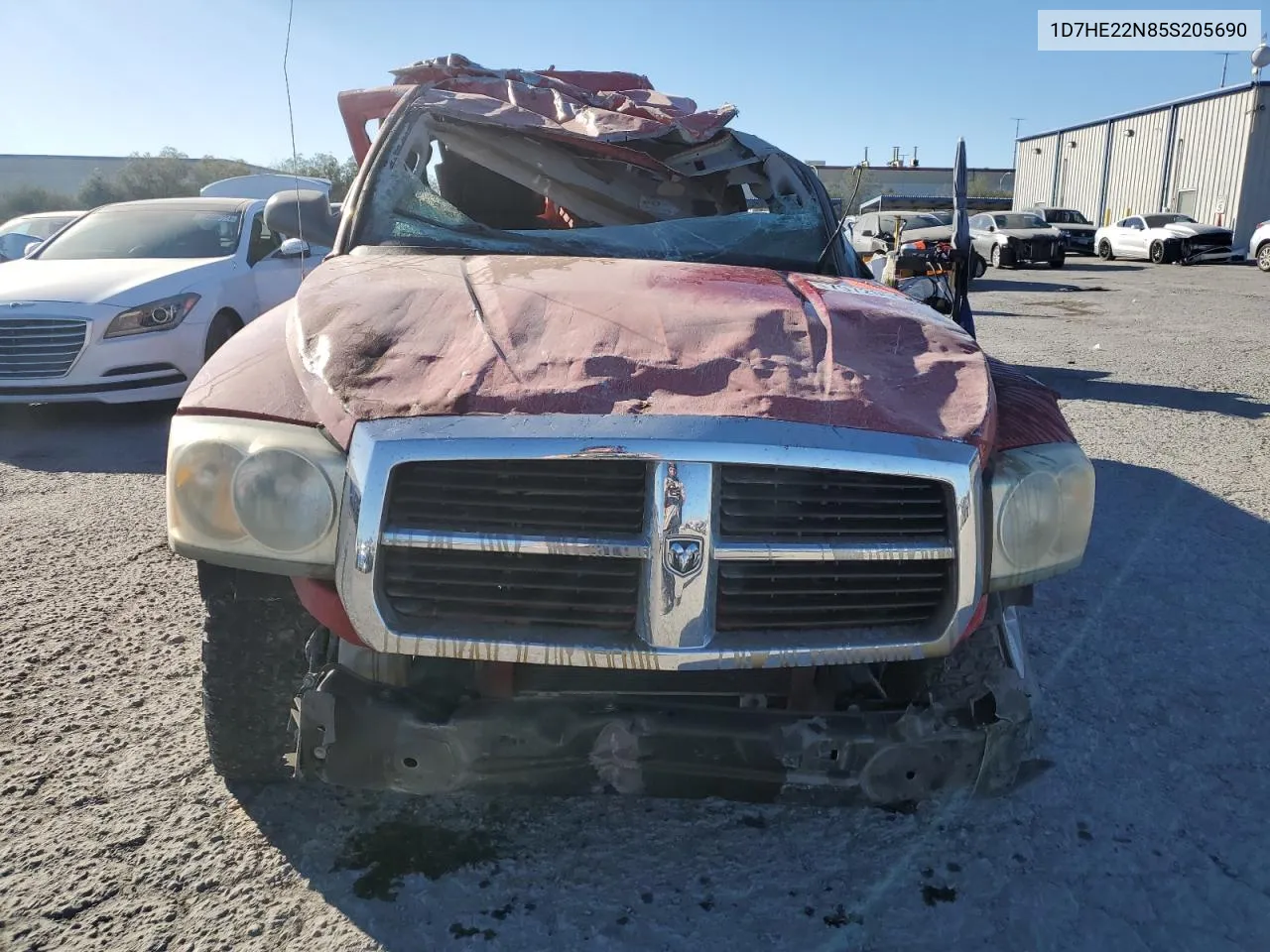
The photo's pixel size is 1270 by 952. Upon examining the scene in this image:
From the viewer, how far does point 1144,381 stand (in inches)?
321

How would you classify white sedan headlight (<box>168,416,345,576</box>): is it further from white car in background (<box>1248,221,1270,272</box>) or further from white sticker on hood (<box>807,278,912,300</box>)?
white car in background (<box>1248,221,1270,272</box>)

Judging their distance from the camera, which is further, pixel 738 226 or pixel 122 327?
pixel 122 327

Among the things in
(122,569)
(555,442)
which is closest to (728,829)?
(555,442)

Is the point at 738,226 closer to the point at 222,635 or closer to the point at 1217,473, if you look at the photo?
the point at 222,635

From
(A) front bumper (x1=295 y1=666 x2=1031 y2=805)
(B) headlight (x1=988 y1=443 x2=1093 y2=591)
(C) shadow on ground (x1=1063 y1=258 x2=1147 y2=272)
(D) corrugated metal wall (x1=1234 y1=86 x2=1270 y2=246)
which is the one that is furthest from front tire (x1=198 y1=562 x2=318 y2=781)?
(D) corrugated metal wall (x1=1234 y1=86 x2=1270 y2=246)

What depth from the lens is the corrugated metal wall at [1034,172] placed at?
4334 cm

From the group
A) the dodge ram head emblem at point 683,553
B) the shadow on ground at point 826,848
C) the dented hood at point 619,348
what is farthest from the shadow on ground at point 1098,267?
the dodge ram head emblem at point 683,553

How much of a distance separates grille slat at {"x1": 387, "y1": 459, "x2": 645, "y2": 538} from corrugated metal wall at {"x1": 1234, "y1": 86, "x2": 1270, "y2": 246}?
1333 inches

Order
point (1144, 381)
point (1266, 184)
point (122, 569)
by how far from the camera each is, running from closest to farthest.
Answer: point (122, 569)
point (1144, 381)
point (1266, 184)

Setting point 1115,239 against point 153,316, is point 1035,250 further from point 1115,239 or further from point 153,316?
point 153,316

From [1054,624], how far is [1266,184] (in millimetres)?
33678

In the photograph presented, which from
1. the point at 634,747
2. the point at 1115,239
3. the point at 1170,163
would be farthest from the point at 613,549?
the point at 1170,163

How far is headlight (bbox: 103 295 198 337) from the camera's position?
19.2 feet

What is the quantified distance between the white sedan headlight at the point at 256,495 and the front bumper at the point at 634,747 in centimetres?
27
